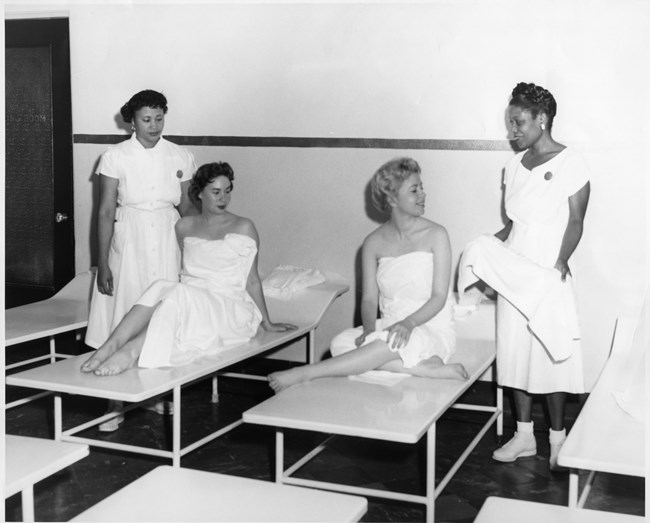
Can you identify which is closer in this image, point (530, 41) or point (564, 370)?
point (564, 370)

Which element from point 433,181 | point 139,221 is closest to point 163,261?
point 139,221

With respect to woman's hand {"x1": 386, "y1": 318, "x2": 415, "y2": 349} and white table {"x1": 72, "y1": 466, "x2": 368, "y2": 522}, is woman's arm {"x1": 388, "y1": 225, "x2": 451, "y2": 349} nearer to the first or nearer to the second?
woman's hand {"x1": 386, "y1": 318, "x2": 415, "y2": 349}

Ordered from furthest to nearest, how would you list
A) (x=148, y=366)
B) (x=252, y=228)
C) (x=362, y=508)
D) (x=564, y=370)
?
(x=252, y=228), (x=564, y=370), (x=148, y=366), (x=362, y=508)

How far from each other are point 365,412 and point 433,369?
579 millimetres

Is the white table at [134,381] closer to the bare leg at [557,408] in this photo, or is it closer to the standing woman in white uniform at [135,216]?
the standing woman in white uniform at [135,216]

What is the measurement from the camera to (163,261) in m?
4.33

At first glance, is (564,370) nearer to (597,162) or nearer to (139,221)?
(597,162)

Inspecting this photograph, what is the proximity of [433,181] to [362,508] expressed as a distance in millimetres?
2995

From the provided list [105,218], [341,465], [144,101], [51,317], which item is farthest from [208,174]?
[341,465]

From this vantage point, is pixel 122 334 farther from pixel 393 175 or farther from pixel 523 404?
pixel 523 404

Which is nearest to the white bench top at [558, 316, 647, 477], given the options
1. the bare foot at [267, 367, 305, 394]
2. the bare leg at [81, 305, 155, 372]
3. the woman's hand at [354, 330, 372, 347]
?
the woman's hand at [354, 330, 372, 347]

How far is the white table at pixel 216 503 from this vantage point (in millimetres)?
1793

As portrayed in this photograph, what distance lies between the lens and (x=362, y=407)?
2988 millimetres

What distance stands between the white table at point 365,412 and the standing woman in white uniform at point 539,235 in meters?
0.46
